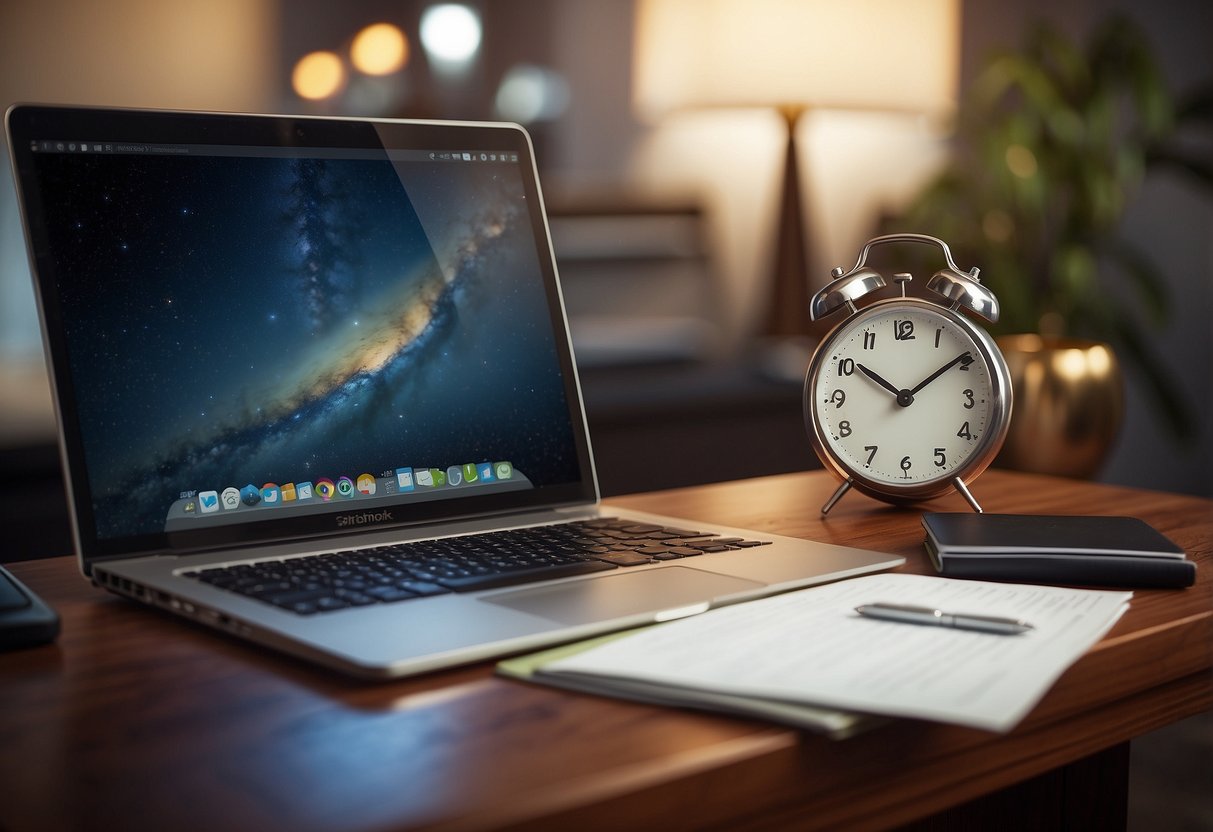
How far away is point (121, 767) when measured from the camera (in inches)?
18.5

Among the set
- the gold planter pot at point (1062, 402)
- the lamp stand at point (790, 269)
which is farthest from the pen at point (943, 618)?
the lamp stand at point (790, 269)

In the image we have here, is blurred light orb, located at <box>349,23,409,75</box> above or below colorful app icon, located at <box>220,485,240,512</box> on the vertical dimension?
above

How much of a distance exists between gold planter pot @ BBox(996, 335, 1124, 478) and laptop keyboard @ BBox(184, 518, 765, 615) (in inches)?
39.8

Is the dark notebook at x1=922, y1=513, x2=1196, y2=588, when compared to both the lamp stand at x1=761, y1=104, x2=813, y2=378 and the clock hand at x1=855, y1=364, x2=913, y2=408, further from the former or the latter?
the lamp stand at x1=761, y1=104, x2=813, y2=378

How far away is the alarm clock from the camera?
1026 mm

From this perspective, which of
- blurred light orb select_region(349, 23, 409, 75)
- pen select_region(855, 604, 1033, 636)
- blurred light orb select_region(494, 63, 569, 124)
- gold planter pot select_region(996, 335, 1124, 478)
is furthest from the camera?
blurred light orb select_region(494, 63, 569, 124)

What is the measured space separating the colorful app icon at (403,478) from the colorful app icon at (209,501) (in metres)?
0.14

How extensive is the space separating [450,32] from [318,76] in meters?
0.31

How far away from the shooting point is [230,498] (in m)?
0.82

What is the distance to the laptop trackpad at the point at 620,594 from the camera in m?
0.65

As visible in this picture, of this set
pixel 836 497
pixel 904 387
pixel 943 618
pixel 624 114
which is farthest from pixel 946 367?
pixel 624 114

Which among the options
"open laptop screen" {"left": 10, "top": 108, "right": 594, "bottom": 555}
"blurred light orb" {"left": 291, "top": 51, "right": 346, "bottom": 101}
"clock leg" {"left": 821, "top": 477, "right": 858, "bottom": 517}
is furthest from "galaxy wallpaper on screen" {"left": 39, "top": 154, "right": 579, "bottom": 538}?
"blurred light orb" {"left": 291, "top": 51, "right": 346, "bottom": 101}

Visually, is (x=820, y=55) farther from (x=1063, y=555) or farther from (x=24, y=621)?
(x=24, y=621)

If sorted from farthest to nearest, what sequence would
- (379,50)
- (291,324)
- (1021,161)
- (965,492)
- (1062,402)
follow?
(1021,161) < (379,50) < (1062,402) < (965,492) < (291,324)
